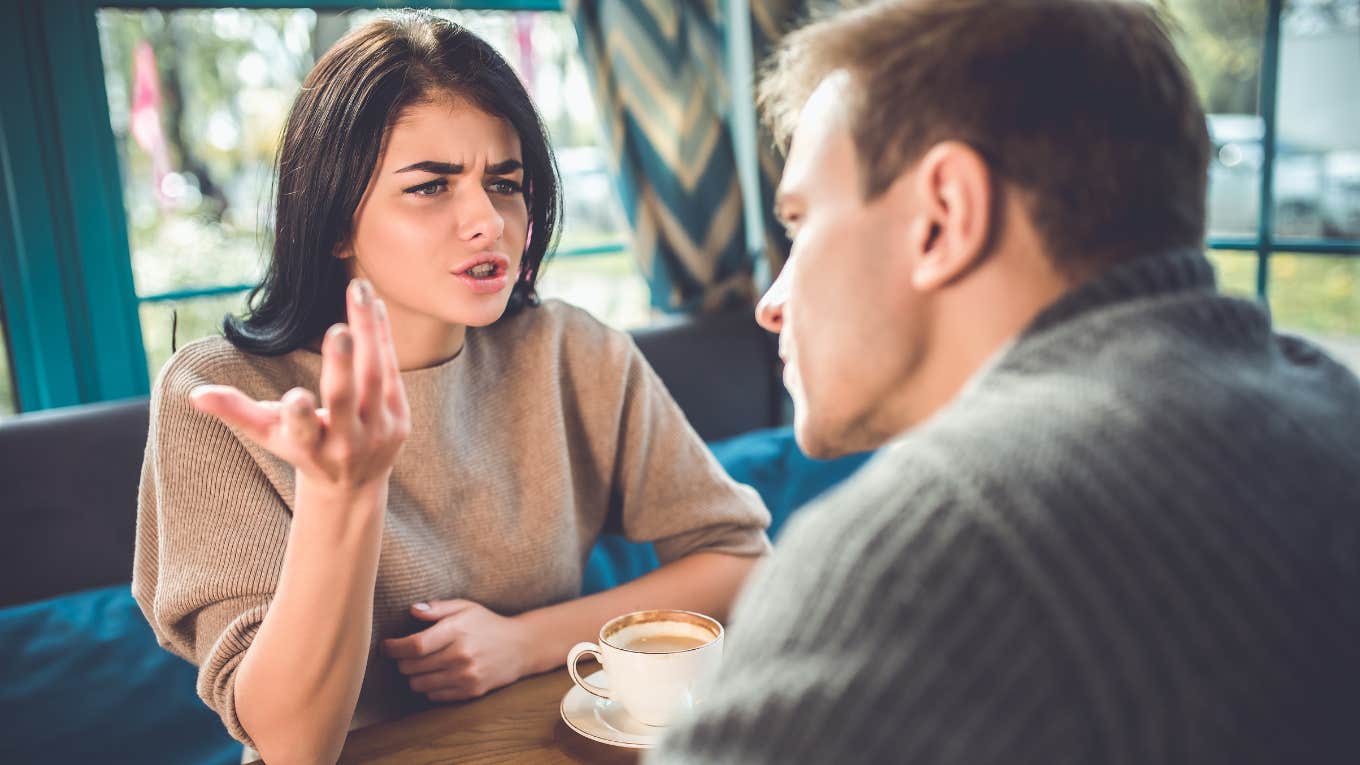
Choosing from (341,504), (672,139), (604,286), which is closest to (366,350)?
(341,504)

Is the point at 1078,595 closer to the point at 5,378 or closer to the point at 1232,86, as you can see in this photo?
the point at 5,378

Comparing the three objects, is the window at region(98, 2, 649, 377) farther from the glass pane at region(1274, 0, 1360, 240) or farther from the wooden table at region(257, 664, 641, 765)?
the glass pane at region(1274, 0, 1360, 240)

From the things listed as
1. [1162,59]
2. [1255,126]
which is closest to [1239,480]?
[1162,59]

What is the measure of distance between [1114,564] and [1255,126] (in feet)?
7.71

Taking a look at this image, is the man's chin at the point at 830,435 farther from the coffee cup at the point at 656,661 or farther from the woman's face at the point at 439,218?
the woman's face at the point at 439,218

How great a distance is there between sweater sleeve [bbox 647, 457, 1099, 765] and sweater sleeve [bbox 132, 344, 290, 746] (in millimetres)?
667

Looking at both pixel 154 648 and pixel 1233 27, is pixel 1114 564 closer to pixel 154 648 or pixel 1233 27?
pixel 154 648

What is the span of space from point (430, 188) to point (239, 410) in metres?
0.55

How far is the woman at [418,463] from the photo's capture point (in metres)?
0.98

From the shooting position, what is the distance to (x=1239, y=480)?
50cm

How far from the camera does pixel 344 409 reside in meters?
0.75

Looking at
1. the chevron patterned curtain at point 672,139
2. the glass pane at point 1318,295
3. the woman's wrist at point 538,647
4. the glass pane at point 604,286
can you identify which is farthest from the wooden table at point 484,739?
the glass pane at point 1318,295

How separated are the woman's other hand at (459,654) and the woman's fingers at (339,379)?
1.49 feet

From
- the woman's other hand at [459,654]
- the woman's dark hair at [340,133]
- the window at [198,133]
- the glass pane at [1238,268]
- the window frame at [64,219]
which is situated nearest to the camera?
the woman's other hand at [459,654]
